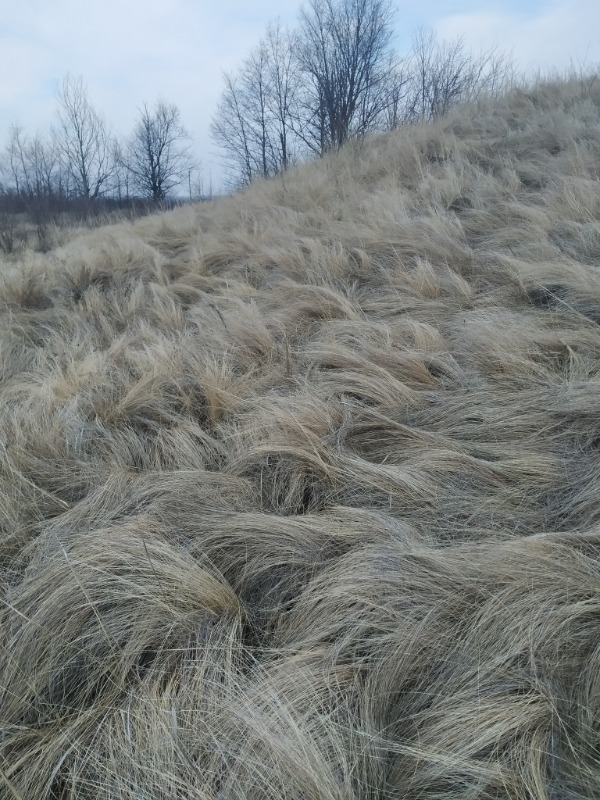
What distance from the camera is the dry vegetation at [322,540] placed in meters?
1.08

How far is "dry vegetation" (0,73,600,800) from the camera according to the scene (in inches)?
42.3

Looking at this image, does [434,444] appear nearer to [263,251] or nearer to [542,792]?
[542,792]

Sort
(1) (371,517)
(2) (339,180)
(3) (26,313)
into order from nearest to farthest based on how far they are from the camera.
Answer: (1) (371,517) < (3) (26,313) < (2) (339,180)

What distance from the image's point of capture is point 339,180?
275 inches

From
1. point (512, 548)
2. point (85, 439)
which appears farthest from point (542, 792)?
point (85, 439)

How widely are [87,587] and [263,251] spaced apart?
417cm

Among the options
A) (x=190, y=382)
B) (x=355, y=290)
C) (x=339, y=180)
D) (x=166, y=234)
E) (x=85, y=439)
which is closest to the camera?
(x=85, y=439)

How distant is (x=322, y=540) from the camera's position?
165 cm

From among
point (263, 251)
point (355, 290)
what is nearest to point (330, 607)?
point (355, 290)

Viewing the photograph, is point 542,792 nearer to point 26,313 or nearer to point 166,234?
point 26,313

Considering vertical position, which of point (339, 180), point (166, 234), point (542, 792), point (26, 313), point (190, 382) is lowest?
point (542, 792)

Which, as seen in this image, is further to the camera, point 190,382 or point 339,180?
point 339,180

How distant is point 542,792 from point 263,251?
4.78 meters

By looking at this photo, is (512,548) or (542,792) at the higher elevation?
(512,548)
